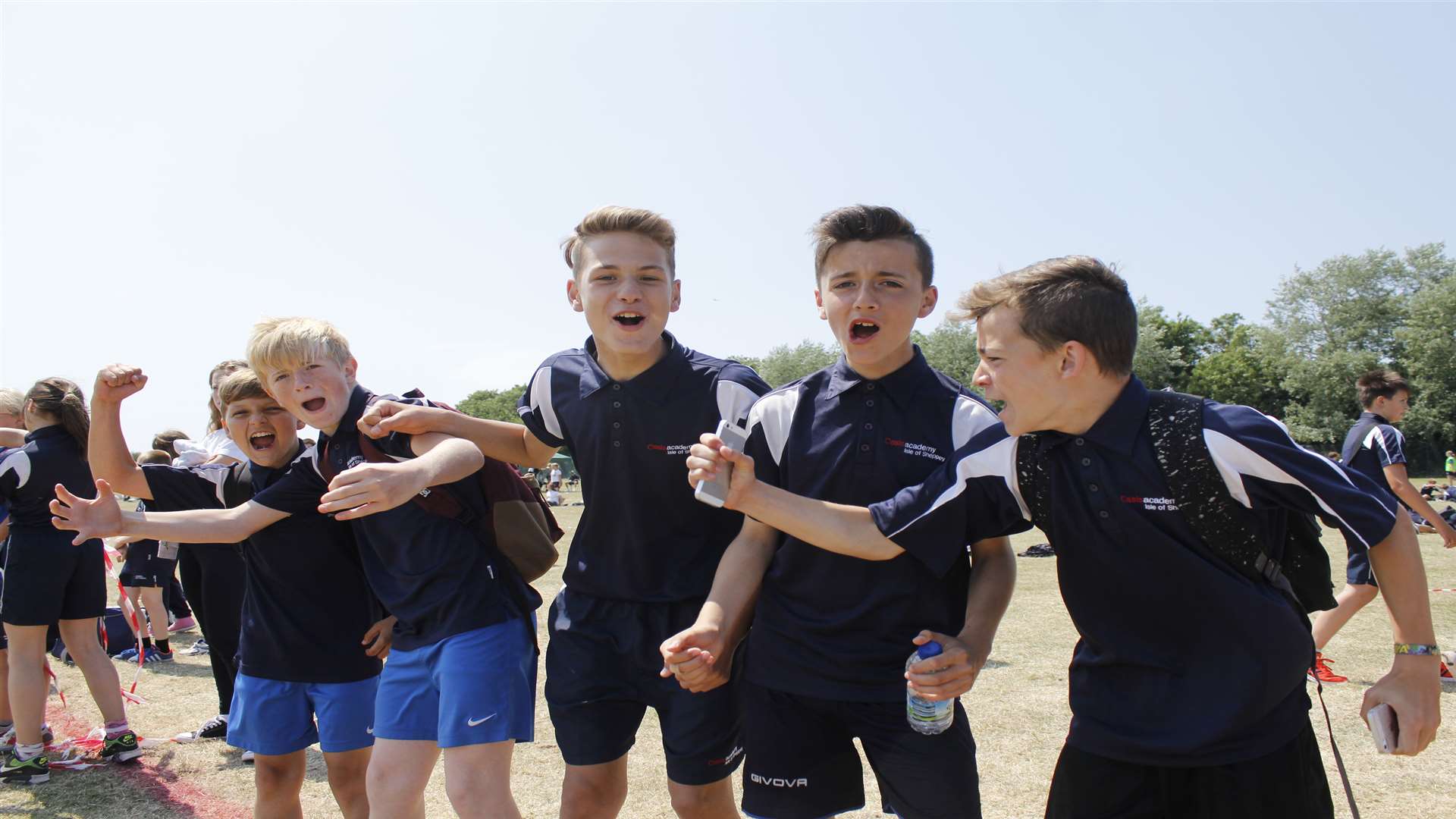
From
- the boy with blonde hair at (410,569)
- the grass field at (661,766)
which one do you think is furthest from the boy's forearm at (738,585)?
the grass field at (661,766)

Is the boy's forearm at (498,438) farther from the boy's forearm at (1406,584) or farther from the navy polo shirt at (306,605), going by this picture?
the boy's forearm at (1406,584)

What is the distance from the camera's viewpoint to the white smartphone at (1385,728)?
2.22 meters

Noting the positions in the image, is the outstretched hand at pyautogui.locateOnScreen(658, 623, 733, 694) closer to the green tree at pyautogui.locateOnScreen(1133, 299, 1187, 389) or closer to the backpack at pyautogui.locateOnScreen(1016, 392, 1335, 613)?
the backpack at pyautogui.locateOnScreen(1016, 392, 1335, 613)

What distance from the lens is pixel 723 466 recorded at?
2594 millimetres

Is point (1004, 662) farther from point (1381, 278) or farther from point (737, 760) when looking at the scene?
point (1381, 278)

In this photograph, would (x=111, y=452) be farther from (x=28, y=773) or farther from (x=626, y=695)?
(x=626, y=695)

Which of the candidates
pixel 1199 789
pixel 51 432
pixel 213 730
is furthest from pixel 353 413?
pixel 213 730

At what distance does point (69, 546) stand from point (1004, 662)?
657cm

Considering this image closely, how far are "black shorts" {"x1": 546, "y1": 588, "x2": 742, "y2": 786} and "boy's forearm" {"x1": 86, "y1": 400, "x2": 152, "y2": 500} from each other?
244 cm

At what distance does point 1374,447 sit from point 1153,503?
744cm

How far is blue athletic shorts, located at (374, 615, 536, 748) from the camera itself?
3.07 meters

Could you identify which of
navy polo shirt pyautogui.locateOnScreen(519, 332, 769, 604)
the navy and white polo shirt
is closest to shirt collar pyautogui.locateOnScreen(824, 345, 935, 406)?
navy polo shirt pyautogui.locateOnScreen(519, 332, 769, 604)

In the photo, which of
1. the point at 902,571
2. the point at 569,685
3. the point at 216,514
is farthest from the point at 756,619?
the point at 216,514

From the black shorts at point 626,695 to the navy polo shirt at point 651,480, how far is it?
75 millimetres
